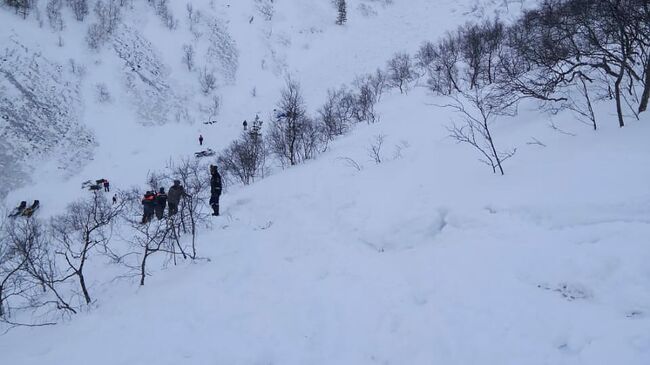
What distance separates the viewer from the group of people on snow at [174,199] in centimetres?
1029

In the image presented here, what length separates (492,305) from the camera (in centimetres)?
445

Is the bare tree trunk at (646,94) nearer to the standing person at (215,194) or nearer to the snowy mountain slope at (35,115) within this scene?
the standing person at (215,194)

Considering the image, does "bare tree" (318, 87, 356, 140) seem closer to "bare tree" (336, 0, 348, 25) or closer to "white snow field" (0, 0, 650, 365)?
"white snow field" (0, 0, 650, 365)

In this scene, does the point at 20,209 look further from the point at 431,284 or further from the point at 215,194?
the point at 431,284

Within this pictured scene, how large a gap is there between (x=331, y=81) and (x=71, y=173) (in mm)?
23642

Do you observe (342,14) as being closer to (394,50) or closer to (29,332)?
(394,50)

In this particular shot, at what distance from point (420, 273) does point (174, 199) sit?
783 cm

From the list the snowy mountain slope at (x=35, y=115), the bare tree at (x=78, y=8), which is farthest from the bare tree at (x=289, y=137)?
the bare tree at (x=78, y=8)

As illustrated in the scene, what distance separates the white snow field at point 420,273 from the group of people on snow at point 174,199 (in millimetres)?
673

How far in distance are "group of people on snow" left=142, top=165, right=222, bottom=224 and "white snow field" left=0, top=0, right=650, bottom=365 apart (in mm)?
673

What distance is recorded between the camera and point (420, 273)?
5.61m

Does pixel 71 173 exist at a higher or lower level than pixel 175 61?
lower

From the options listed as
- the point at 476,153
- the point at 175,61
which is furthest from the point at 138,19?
the point at 476,153

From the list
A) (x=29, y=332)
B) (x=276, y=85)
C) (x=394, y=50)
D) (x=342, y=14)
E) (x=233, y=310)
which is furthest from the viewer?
(x=342, y=14)
